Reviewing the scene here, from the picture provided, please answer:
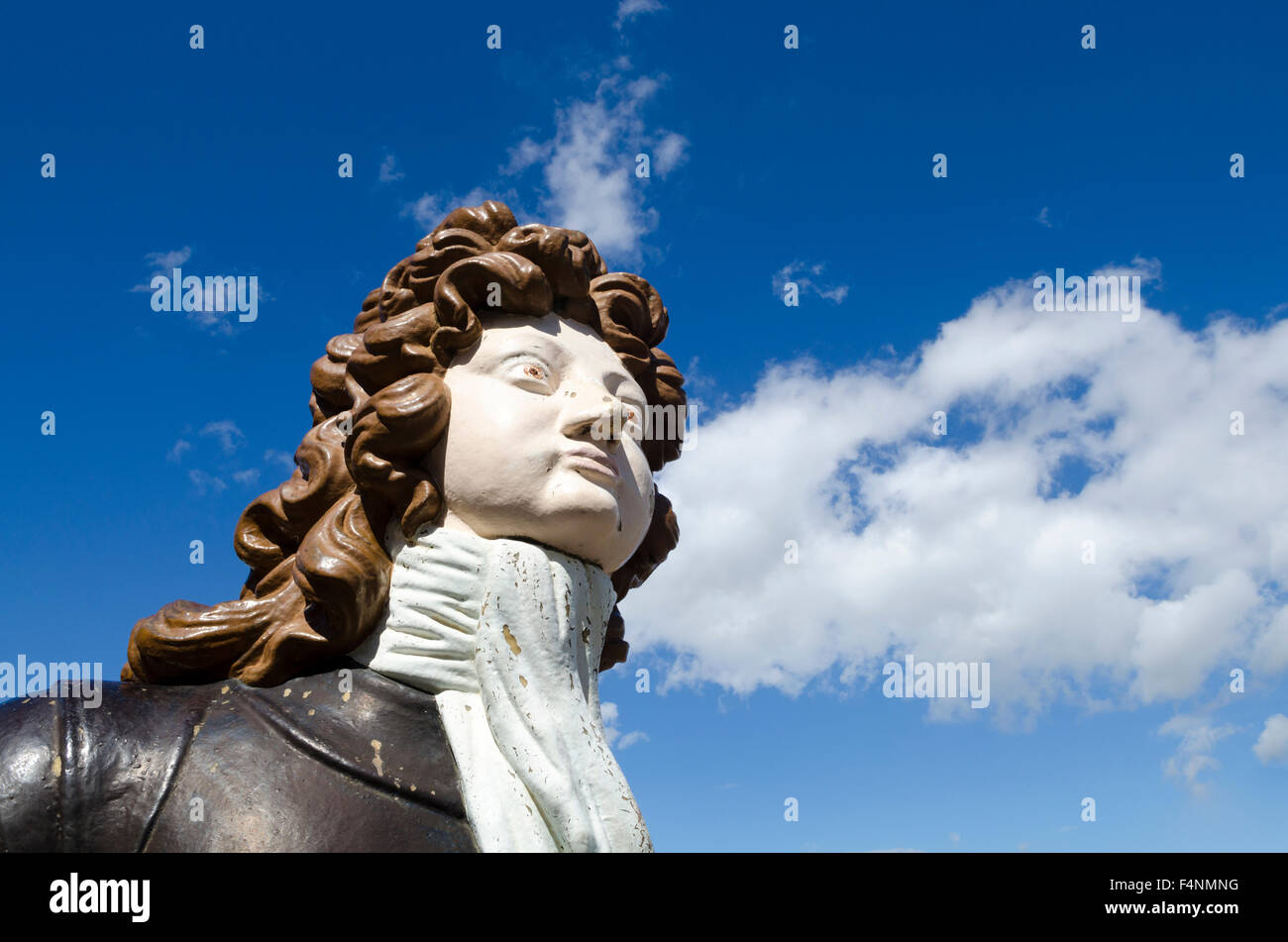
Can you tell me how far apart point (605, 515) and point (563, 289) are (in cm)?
91

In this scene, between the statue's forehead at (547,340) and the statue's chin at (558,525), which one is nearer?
the statue's chin at (558,525)

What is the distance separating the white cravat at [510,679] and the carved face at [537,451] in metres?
0.11

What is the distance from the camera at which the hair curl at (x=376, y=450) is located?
4047 millimetres

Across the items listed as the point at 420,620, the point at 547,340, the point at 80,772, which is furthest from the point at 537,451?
the point at 80,772

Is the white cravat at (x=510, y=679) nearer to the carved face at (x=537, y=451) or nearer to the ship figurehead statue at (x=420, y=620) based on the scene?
the ship figurehead statue at (x=420, y=620)

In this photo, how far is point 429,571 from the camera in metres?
4.07

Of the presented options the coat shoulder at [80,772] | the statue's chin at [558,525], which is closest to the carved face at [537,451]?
the statue's chin at [558,525]

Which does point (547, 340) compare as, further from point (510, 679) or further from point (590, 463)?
point (510, 679)

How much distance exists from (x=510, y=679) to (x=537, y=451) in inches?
29.4

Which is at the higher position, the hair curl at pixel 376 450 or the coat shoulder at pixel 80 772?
the hair curl at pixel 376 450

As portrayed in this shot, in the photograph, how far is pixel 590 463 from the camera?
4188 mm
